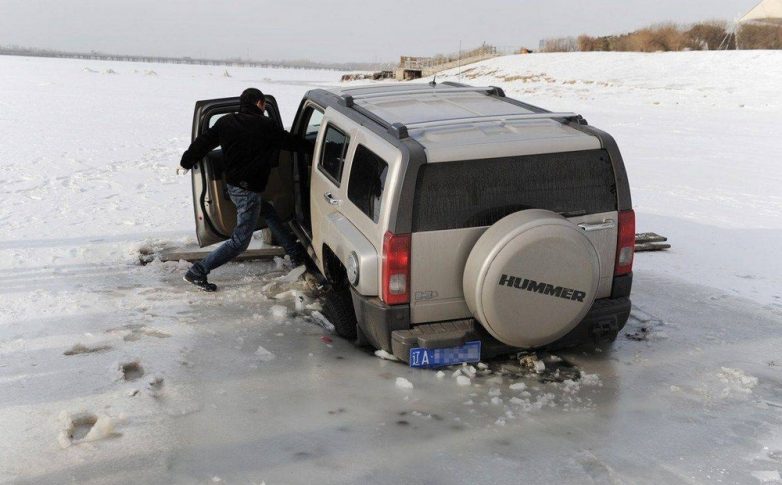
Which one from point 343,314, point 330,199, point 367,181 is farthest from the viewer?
point 330,199

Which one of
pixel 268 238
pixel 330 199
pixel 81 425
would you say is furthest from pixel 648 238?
pixel 81 425

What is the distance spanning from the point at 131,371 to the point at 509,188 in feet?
9.80

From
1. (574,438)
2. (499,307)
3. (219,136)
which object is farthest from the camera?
(219,136)

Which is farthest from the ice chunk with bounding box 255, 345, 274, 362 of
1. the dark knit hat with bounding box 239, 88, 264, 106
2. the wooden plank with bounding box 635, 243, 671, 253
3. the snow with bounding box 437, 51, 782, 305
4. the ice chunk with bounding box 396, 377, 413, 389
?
the wooden plank with bounding box 635, 243, 671, 253

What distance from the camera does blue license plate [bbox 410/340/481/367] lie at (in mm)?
4602

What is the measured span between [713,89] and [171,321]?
28.0 m

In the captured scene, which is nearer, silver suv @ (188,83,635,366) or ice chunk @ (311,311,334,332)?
silver suv @ (188,83,635,366)

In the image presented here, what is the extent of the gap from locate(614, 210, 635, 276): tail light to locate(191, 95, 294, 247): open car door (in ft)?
10.9

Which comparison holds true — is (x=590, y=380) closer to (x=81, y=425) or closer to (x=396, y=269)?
(x=396, y=269)

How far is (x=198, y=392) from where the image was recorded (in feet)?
14.9

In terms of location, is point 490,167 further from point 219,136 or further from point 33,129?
point 33,129

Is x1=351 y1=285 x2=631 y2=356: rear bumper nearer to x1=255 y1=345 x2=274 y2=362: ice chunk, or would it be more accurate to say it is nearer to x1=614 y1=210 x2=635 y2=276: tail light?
x1=614 y1=210 x2=635 y2=276: tail light

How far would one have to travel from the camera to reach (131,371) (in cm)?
482

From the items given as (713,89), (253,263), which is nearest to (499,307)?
(253,263)
